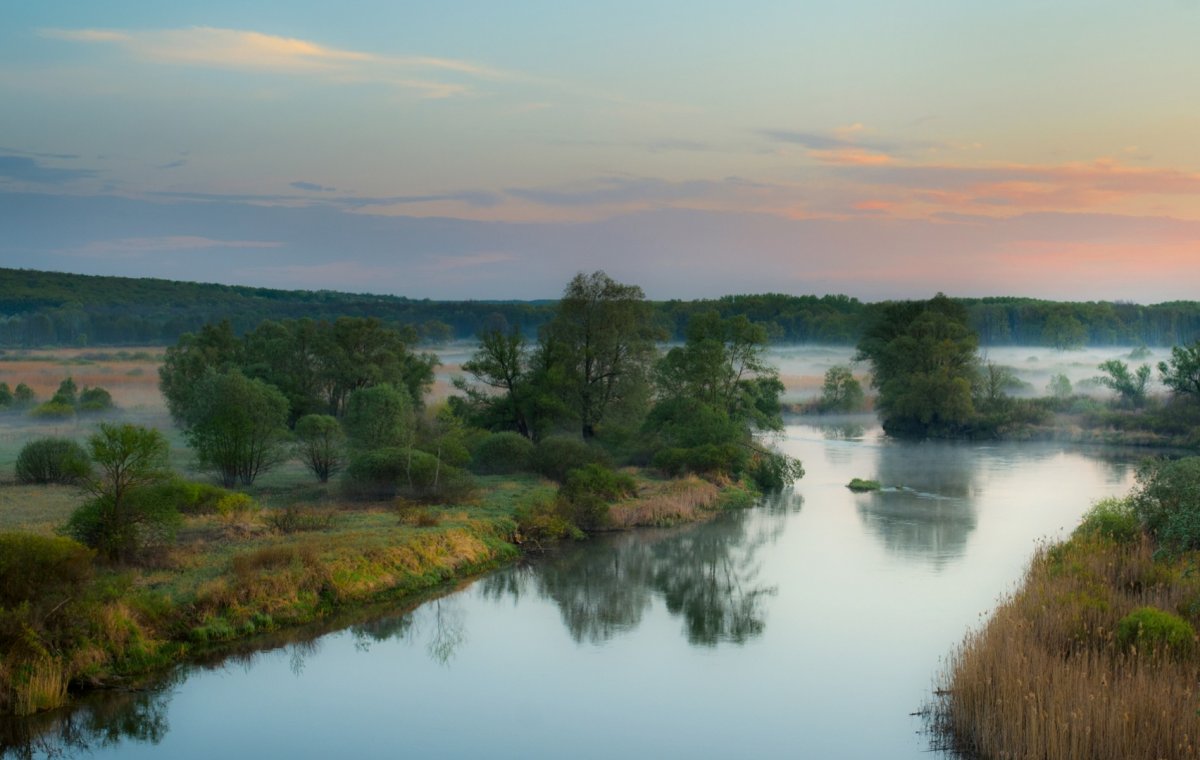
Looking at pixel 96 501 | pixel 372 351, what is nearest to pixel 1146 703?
pixel 96 501

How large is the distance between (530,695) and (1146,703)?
32.1 feet

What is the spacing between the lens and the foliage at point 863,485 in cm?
4257

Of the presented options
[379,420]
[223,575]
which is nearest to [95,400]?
[379,420]

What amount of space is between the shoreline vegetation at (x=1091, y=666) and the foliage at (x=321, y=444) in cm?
2393

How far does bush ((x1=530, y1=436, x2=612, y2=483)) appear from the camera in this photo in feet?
129

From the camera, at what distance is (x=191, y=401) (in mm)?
45938

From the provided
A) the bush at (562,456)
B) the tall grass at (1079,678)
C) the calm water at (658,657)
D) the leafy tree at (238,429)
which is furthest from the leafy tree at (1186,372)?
the leafy tree at (238,429)

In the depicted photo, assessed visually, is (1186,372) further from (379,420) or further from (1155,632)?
(1155,632)

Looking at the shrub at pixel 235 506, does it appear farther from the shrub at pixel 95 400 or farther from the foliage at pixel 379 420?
the shrub at pixel 95 400

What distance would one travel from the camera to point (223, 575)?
21797mm

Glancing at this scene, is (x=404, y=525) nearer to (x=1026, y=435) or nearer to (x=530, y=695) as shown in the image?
(x=530, y=695)

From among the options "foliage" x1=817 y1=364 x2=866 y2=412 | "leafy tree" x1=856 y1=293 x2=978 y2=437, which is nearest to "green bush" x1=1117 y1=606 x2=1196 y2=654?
"leafy tree" x1=856 y1=293 x2=978 y2=437

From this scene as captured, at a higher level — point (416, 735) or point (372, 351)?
point (372, 351)

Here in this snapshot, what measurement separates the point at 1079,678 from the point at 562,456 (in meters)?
26.6
